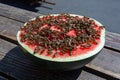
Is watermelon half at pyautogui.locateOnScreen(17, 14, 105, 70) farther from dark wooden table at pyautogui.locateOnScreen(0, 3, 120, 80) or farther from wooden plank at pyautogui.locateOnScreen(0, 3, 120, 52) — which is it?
wooden plank at pyautogui.locateOnScreen(0, 3, 120, 52)

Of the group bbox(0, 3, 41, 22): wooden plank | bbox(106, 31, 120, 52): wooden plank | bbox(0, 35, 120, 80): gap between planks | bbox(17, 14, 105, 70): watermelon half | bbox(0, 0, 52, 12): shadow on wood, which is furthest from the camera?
bbox(0, 0, 52, 12): shadow on wood

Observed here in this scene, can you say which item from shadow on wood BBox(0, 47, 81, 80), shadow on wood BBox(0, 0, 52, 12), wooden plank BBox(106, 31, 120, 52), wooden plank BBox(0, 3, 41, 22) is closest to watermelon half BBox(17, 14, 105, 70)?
shadow on wood BBox(0, 47, 81, 80)

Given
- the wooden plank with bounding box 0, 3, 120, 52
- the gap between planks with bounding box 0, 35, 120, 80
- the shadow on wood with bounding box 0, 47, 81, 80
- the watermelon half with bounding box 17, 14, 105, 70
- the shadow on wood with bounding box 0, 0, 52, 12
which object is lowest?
the shadow on wood with bounding box 0, 0, 52, 12

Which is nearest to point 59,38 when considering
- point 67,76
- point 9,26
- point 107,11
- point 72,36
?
point 72,36

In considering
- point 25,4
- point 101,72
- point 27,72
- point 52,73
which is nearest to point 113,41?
point 101,72

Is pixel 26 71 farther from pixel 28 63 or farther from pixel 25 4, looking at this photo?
pixel 25 4

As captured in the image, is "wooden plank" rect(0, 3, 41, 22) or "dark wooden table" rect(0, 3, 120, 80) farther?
"wooden plank" rect(0, 3, 41, 22)

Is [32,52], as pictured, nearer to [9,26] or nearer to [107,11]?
[9,26]

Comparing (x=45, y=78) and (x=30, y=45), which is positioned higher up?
(x=30, y=45)
